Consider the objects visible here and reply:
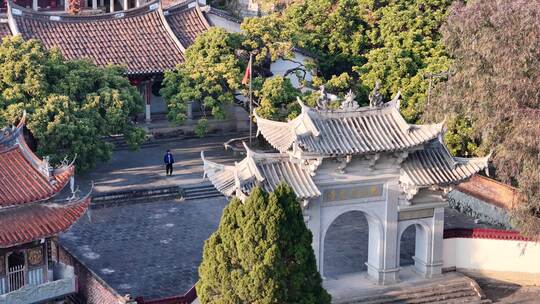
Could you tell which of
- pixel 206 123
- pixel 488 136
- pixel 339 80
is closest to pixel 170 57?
pixel 206 123

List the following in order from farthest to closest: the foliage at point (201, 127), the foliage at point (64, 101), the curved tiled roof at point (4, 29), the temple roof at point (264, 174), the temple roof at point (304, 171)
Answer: the curved tiled roof at point (4, 29) < the foliage at point (201, 127) < the foliage at point (64, 101) < the temple roof at point (304, 171) < the temple roof at point (264, 174)

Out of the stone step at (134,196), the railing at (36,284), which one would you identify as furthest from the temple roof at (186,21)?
the railing at (36,284)

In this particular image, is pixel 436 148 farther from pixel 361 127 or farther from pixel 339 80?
pixel 339 80

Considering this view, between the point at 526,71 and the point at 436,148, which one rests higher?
the point at 526,71

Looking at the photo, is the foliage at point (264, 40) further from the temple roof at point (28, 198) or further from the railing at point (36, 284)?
the railing at point (36, 284)

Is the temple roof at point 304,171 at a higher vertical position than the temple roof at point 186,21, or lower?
lower

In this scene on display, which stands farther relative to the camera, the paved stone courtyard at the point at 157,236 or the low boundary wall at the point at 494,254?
the low boundary wall at the point at 494,254
